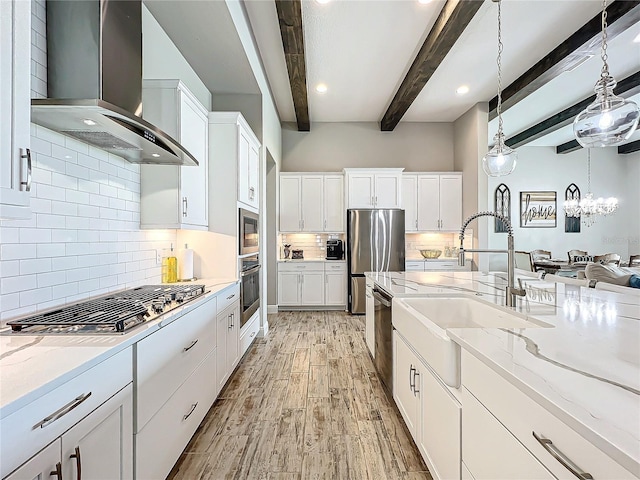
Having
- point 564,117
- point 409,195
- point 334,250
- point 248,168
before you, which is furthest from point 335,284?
point 564,117

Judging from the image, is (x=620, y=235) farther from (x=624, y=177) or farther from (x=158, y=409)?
(x=158, y=409)

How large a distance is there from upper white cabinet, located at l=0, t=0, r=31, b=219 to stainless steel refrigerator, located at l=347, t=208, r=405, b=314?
4649 millimetres

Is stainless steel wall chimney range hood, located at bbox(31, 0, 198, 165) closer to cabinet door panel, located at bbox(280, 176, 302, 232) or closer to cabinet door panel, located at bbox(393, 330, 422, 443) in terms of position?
cabinet door panel, located at bbox(393, 330, 422, 443)

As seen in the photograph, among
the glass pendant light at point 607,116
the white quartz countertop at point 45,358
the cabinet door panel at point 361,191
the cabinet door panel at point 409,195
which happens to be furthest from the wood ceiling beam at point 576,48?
the white quartz countertop at point 45,358

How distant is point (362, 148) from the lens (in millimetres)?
6176

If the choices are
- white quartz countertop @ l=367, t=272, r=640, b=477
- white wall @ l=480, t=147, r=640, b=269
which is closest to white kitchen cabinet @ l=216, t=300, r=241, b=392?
white quartz countertop @ l=367, t=272, r=640, b=477

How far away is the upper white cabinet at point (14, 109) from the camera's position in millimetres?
1012

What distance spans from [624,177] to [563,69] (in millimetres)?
5639

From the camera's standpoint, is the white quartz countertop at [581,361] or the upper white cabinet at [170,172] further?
the upper white cabinet at [170,172]

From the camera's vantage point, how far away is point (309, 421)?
2291 millimetres

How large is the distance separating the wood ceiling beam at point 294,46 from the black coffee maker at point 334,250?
218 centimetres

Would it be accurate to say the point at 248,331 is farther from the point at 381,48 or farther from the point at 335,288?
the point at 381,48

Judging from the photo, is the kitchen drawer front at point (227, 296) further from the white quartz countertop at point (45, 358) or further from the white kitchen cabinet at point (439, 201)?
the white kitchen cabinet at point (439, 201)

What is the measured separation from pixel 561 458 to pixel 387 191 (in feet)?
16.9
